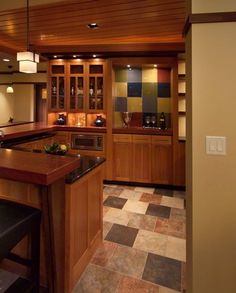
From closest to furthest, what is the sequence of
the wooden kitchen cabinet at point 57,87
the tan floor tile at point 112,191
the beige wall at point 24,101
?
1. the tan floor tile at point 112,191
2. the wooden kitchen cabinet at point 57,87
3. the beige wall at point 24,101

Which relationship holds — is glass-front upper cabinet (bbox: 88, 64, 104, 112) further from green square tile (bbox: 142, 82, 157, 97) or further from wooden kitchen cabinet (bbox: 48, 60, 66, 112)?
green square tile (bbox: 142, 82, 157, 97)

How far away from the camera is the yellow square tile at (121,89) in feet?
17.0

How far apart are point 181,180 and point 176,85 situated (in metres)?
1.75

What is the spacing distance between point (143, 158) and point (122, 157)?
1.37ft

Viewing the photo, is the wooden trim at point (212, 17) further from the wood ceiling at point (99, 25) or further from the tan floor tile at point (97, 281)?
the tan floor tile at point (97, 281)

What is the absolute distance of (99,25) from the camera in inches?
138

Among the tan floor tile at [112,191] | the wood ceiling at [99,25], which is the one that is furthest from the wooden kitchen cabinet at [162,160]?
the wood ceiling at [99,25]

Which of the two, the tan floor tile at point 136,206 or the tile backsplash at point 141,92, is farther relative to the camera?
the tile backsplash at point 141,92

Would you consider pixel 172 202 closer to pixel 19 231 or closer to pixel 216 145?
pixel 216 145

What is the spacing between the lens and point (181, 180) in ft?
14.7

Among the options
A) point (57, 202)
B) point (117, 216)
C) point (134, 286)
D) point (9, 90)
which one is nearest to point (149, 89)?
point (117, 216)

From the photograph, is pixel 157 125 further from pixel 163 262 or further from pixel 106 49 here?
pixel 163 262

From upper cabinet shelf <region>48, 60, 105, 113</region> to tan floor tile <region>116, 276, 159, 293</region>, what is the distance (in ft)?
11.3

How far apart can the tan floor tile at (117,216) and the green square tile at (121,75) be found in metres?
2.86
